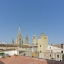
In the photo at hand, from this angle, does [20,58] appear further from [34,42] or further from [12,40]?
[12,40]

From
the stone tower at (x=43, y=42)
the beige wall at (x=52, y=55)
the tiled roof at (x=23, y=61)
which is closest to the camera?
the tiled roof at (x=23, y=61)

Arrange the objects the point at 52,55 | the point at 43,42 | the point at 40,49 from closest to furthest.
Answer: the point at 52,55
the point at 43,42
the point at 40,49

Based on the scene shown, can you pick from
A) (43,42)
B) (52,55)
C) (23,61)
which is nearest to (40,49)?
(43,42)

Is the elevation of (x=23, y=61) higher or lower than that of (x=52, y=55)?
higher

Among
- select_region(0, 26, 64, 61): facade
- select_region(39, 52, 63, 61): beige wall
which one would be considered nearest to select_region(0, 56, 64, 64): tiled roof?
select_region(0, 26, 64, 61): facade

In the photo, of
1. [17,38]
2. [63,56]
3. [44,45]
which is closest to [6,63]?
[63,56]

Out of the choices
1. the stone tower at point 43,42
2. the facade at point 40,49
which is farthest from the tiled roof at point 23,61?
the stone tower at point 43,42

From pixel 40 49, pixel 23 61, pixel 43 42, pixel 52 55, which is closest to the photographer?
pixel 23 61

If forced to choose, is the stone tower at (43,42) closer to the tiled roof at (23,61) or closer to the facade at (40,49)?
the facade at (40,49)

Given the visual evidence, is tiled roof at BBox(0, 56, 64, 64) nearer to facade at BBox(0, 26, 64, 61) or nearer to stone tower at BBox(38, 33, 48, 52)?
facade at BBox(0, 26, 64, 61)

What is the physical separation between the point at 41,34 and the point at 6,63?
27089 mm

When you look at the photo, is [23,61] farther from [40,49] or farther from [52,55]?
[40,49]

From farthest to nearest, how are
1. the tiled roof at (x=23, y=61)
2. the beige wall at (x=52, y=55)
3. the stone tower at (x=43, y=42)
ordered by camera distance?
the stone tower at (x=43, y=42) → the beige wall at (x=52, y=55) → the tiled roof at (x=23, y=61)

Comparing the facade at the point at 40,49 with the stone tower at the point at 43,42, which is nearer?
the facade at the point at 40,49
